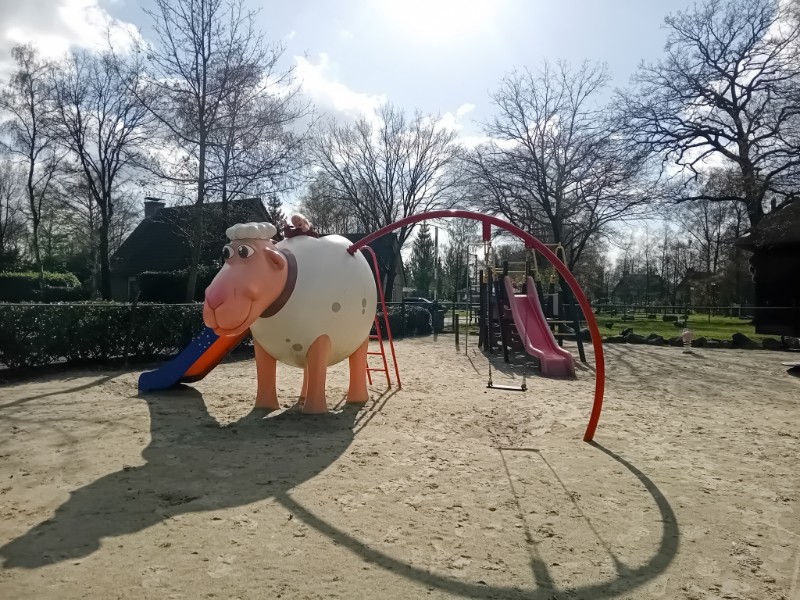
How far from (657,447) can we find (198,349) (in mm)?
6453

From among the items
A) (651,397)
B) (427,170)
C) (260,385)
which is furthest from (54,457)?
(427,170)

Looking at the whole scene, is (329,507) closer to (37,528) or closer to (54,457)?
(37,528)

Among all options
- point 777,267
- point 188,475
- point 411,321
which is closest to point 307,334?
point 188,475

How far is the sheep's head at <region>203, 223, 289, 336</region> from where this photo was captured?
5863mm

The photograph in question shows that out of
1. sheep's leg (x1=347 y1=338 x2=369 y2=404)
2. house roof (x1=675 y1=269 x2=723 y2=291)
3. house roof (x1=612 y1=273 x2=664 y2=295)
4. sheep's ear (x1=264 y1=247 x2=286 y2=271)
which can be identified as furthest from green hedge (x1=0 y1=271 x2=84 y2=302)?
house roof (x1=612 y1=273 x2=664 y2=295)

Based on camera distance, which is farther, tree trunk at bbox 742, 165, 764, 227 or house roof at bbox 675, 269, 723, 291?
house roof at bbox 675, 269, 723, 291

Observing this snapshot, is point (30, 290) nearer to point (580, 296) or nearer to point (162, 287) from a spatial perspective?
point (162, 287)

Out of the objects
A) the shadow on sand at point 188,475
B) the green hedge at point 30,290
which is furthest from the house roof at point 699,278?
the green hedge at point 30,290

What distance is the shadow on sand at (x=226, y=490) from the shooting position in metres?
3.03

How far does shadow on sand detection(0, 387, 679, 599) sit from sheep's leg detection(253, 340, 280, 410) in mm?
323

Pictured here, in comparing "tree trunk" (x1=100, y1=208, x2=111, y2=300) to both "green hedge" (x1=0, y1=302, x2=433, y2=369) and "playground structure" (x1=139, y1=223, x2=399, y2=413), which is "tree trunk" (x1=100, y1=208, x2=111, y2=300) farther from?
"playground structure" (x1=139, y1=223, x2=399, y2=413)

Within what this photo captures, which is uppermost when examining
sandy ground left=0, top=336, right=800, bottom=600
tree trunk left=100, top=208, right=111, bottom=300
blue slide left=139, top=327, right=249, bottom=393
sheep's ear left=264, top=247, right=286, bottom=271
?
tree trunk left=100, top=208, right=111, bottom=300

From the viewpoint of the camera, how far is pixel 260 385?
7.28 m

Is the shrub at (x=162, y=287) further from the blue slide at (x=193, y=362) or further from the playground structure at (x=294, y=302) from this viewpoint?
the playground structure at (x=294, y=302)
